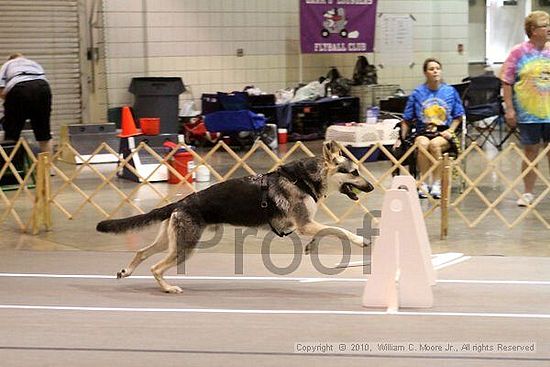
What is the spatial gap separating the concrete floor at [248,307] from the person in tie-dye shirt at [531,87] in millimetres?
1089

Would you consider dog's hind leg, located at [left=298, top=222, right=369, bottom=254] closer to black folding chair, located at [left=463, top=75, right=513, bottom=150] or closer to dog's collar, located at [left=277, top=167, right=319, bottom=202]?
dog's collar, located at [left=277, top=167, right=319, bottom=202]

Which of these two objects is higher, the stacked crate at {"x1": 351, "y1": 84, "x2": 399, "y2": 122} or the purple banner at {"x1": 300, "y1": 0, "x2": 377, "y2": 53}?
the purple banner at {"x1": 300, "y1": 0, "x2": 377, "y2": 53}

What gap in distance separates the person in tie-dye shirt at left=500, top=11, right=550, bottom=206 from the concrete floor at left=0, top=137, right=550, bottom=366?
109 cm

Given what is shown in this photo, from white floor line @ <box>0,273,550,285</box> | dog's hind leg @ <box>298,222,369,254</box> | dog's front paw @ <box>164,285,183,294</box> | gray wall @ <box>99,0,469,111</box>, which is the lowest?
white floor line @ <box>0,273,550,285</box>

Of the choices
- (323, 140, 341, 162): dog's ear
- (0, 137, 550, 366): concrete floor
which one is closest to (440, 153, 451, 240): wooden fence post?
(0, 137, 550, 366): concrete floor

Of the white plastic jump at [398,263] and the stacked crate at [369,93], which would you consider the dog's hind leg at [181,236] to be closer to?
the white plastic jump at [398,263]

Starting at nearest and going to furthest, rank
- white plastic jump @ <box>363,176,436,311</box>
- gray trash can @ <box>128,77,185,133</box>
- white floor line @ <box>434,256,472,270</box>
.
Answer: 1. white plastic jump @ <box>363,176,436,311</box>
2. white floor line @ <box>434,256,472,270</box>
3. gray trash can @ <box>128,77,185,133</box>

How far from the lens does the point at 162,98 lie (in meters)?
13.9

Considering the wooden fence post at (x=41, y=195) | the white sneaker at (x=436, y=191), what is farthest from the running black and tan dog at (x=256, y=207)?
the white sneaker at (x=436, y=191)

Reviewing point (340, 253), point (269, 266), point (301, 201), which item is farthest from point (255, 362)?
point (340, 253)

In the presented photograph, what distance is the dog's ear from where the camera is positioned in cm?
561

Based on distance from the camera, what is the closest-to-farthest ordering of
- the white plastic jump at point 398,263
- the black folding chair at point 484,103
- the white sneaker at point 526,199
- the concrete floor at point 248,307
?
the concrete floor at point 248,307 → the white plastic jump at point 398,263 → the white sneaker at point 526,199 → the black folding chair at point 484,103

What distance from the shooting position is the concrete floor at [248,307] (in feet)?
13.9

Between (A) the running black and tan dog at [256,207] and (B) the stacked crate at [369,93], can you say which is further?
(B) the stacked crate at [369,93]
